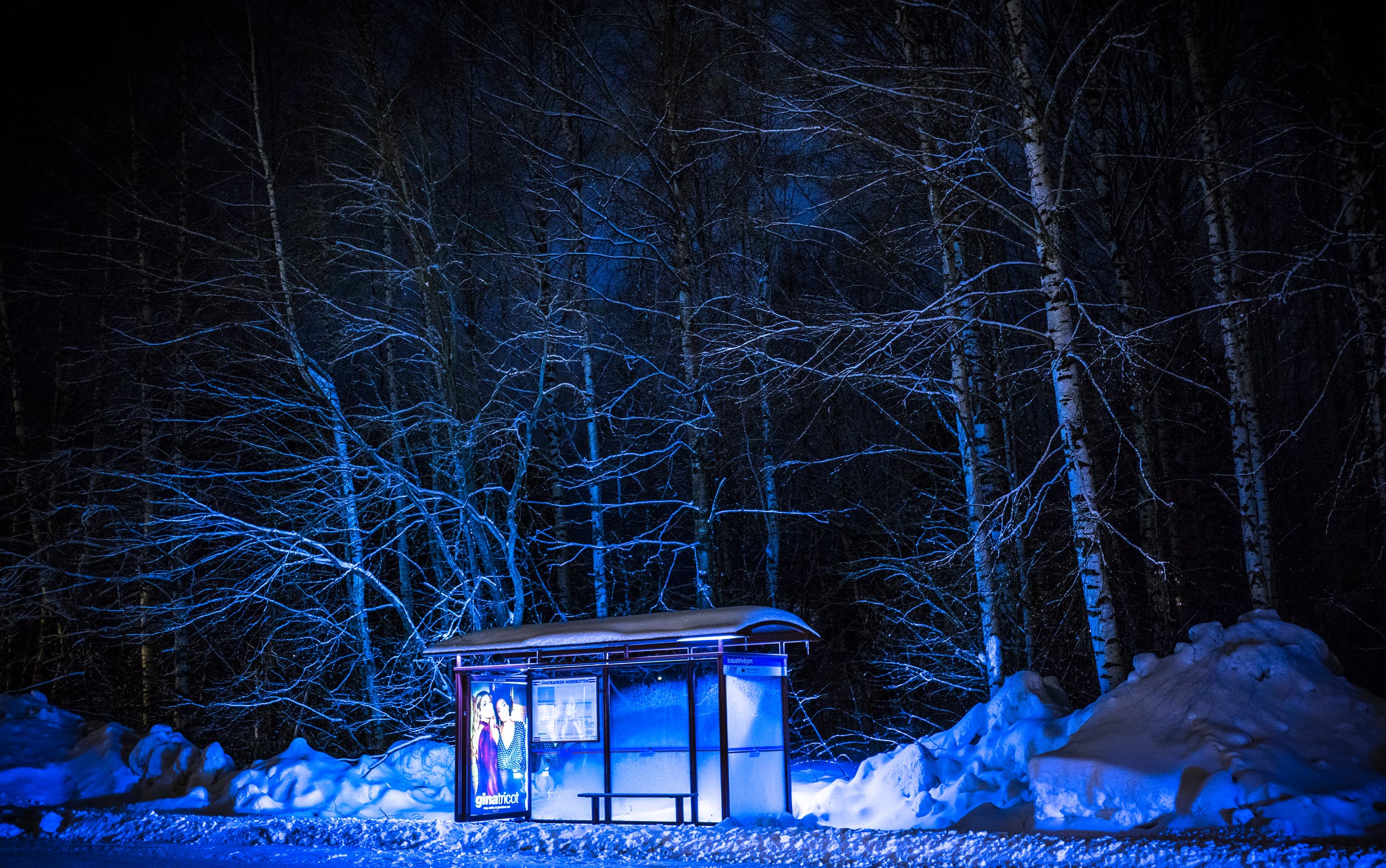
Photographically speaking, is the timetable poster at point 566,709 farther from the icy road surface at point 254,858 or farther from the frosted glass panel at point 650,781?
the icy road surface at point 254,858

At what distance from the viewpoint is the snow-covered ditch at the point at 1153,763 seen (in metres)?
8.34

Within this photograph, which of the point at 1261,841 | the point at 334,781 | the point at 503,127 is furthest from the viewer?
the point at 503,127

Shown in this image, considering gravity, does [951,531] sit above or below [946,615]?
above

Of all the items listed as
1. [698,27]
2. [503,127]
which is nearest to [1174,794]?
[698,27]

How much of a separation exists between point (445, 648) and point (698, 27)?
990 cm

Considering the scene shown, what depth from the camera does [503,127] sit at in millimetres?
19016

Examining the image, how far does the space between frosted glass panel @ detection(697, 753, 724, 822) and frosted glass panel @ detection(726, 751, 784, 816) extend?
0.17 meters

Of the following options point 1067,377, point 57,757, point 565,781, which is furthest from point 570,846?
point 57,757

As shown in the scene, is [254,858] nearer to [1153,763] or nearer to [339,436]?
[339,436]

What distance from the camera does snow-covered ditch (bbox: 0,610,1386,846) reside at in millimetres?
8344

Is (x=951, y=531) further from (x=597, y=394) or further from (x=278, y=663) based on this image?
(x=278, y=663)

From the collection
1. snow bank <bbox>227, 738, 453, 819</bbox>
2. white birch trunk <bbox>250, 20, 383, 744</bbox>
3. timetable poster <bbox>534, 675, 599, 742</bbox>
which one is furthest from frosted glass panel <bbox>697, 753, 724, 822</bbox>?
white birch trunk <bbox>250, 20, 383, 744</bbox>

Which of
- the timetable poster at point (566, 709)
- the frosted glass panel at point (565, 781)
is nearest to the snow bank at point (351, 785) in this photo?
the frosted glass panel at point (565, 781)

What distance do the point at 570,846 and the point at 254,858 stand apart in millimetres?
3241
